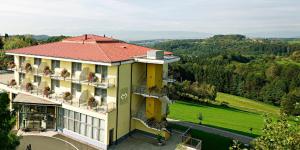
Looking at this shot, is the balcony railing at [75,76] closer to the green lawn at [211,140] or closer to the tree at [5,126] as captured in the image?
the green lawn at [211,140]

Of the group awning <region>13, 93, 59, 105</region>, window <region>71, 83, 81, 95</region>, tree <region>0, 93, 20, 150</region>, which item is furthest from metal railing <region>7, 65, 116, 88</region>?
tree <region>0, 93, 20, 150</region>

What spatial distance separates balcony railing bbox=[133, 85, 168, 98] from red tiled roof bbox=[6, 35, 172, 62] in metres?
3.20

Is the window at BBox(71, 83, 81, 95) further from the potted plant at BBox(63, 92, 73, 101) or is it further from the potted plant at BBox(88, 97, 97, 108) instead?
the potted plant at BBox(88, 97, 97, 108)

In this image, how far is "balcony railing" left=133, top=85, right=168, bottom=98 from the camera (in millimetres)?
28453

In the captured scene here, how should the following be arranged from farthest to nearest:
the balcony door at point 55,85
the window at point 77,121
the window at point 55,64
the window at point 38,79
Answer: the window at point 38,79 → the balcony door at point 55,85 → the window at point 55,64 → the window at point 77,121

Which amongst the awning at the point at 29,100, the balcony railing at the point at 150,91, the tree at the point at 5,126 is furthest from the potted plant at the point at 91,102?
the tree at the point at 5,126

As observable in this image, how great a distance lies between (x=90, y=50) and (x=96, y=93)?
4476mm

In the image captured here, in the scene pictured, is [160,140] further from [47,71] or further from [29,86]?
[29,86]

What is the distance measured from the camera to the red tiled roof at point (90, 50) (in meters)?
28.0

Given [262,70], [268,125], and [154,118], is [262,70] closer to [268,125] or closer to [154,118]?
[154,118]

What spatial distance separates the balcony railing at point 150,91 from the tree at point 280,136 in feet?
43.8

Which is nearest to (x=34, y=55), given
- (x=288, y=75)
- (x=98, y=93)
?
(x=98, y=93)

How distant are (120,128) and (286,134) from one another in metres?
16.6

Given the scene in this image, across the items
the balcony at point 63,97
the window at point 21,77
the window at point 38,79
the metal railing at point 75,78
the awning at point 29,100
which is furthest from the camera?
the window at point 21,77
